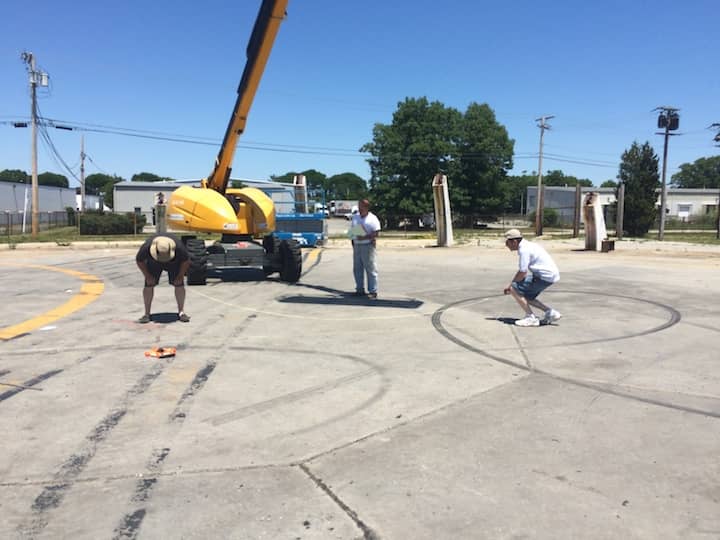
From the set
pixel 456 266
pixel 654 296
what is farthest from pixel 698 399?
pixel 456 266

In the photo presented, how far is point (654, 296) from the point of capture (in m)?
10.3

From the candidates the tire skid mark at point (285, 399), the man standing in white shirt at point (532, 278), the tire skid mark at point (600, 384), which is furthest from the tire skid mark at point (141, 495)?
the man standing in white shirt at point (532, 278)

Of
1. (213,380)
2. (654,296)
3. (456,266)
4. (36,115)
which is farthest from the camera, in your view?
(36,115)

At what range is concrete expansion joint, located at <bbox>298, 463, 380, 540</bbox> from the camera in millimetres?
2846

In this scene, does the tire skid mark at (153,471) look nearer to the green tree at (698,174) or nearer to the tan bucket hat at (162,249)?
the tan bucket hat at (162,249)

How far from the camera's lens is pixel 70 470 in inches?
138

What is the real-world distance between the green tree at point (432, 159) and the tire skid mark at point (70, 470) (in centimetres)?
4576

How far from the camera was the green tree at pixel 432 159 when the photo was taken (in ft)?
166

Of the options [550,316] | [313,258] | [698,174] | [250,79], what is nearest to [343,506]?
[550,316]

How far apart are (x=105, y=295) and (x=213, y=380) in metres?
6.13

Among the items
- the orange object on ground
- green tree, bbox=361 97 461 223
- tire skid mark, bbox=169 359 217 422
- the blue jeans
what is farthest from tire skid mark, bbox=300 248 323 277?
green tree, bbox=361 97 461 223

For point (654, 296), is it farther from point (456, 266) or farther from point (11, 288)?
point (11, 288)

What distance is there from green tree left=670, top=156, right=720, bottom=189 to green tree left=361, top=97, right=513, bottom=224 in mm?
116747

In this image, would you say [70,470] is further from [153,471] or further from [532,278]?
[532,278]
